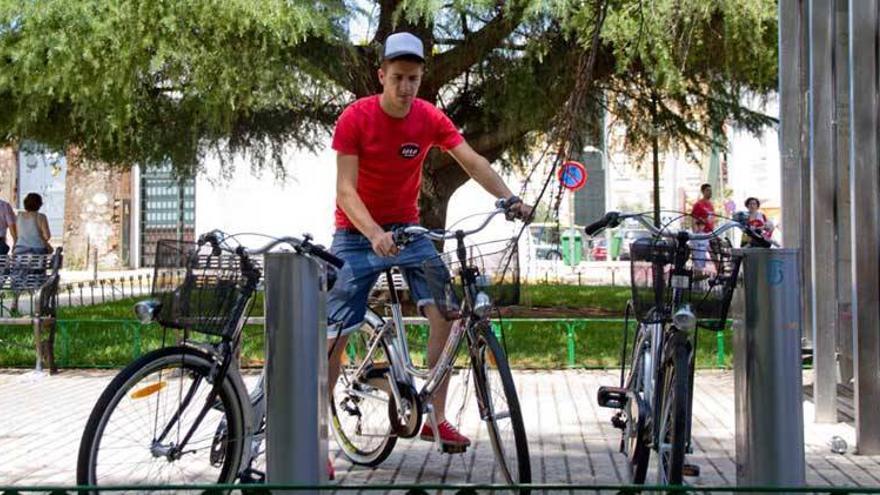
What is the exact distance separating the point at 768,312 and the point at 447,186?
39.7 ft

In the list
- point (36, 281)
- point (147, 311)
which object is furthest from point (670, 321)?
point (36, 281)

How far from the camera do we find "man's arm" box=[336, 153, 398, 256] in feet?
16.1

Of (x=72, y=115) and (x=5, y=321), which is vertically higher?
(x=72, y=115)

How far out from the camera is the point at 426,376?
5426 mm

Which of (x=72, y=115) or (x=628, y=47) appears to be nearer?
(x=628, y=47)

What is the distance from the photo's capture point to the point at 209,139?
15.9 meters

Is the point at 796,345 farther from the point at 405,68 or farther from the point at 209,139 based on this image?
the point at 209,139

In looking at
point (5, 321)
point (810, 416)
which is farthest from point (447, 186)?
point (810, 416)

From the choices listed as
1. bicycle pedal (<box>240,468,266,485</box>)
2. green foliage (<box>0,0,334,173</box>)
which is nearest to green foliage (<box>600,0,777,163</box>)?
green foliage (<box>0,0,334,173</box>)

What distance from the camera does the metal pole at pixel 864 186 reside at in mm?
6409

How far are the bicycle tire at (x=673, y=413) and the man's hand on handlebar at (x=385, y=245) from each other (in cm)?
113

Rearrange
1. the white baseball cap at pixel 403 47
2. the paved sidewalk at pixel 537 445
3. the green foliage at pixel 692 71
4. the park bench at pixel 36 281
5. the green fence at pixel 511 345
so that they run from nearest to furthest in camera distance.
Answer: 1. the white baseball cap at pixel 403 47
2. the paved sidewalk at pixel 537 445
3. the park bench at pixel 36 281
4. the green fence at pixel 511 345
5. the green foliage at pixel 692 71

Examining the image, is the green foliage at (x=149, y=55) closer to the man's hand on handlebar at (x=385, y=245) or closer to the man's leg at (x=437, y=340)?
the man's leg at (x=437, y=340)

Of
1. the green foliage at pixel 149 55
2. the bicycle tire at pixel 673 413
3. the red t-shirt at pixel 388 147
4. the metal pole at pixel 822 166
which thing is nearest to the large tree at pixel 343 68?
the green foliage at pixel 149 55
